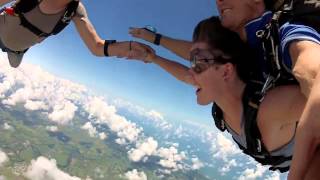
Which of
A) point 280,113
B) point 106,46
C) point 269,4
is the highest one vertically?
point 269,4

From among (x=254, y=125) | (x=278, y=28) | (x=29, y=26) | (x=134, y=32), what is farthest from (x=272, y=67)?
(x=29, y=26)

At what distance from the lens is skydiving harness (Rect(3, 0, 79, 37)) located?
5699mm

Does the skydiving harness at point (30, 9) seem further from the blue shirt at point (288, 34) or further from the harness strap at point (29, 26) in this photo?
the blue shirt at point (288, 34)

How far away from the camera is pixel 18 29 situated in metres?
6.19

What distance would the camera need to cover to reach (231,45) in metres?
3.77

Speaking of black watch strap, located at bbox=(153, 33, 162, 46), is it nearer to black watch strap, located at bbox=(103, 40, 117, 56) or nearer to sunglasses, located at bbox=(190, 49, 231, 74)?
black watch strap, located at bbox=(103, 40, 117, 56)

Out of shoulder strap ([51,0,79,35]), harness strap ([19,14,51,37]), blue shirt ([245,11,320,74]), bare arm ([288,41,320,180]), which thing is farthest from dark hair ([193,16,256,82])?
harness strap ([19,14,51,37])

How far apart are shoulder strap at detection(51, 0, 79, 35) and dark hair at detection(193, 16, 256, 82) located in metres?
2.88

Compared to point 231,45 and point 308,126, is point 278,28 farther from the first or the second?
point 308,126

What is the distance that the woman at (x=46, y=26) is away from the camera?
5.85 meters

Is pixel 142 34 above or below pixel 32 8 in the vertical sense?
below

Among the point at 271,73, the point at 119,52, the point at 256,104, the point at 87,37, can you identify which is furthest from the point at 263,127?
the point at 87,37

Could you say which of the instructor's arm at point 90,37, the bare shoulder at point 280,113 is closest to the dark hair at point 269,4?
the bare shoulder at point 280,113

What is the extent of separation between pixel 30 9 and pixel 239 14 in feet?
11.3
